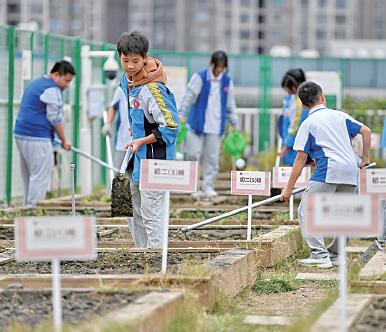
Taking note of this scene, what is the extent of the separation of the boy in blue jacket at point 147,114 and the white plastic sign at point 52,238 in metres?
3.45

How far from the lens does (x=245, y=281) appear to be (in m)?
10.7

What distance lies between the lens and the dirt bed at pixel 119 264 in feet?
32.9

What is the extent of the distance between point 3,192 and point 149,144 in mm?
7127

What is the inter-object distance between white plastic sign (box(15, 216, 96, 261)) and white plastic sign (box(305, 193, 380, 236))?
45.3 inches

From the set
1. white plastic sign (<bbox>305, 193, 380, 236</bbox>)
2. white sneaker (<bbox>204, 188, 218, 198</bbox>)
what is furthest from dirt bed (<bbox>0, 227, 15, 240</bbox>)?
white plastic sign (<bbox>305, 193, 380, 236</bbox>)

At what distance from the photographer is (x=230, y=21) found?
166 meters

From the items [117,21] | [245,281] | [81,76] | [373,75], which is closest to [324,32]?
[117,21]

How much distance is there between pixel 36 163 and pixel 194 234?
4.10 metres

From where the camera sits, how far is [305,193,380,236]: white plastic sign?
25.1 feet

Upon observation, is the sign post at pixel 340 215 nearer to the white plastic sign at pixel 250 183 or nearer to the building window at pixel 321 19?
the white plastic sign at pixel 250 183

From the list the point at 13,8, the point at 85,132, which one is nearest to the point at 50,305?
the point at 85,132

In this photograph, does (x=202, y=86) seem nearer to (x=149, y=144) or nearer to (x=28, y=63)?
(x=28, y=63)

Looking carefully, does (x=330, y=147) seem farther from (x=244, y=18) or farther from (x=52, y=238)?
(x=244, y=18)

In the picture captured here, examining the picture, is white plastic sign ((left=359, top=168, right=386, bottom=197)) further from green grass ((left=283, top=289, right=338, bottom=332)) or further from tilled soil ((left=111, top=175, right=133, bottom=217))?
tilled soil ((left=111, top=175, right=133, bottom=217))
